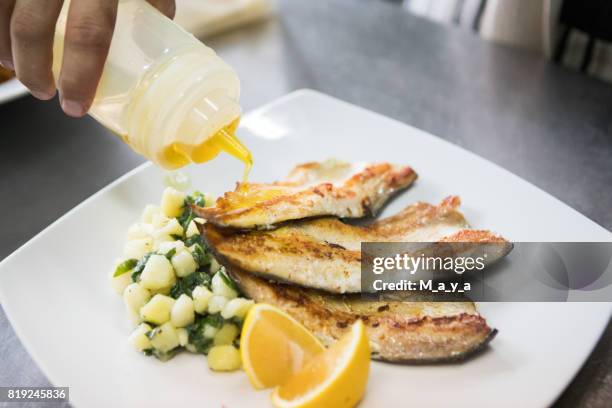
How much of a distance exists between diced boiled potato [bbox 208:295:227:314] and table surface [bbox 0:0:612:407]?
54 centimetres

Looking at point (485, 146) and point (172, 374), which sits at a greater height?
point (485, 146)

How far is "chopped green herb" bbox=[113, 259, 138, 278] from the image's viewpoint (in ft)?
6.08

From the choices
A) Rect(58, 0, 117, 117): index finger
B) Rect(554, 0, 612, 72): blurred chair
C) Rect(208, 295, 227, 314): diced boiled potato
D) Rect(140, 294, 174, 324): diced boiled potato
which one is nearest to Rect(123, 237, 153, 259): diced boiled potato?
Rect(140, 294, 174, 324): diced boiled potato

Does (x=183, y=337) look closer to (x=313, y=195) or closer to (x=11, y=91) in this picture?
(x=313, y=195)

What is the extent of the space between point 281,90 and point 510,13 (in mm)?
1207

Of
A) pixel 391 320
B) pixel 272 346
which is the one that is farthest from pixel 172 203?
pixel 391 320

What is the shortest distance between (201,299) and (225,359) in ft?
0.60

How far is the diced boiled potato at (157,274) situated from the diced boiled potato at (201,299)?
0.36 feet

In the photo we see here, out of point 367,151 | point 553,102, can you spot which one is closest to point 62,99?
point 367,151

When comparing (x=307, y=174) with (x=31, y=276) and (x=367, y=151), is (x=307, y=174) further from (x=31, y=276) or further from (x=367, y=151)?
(x=31, y=276)

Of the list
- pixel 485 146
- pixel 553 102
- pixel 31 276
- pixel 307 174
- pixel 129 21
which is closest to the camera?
pixel 129 21

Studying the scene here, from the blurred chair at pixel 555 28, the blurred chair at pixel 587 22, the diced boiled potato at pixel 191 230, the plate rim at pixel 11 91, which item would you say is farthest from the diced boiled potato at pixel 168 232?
the blurred chair at pixel 587 22

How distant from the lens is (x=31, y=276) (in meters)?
1.87

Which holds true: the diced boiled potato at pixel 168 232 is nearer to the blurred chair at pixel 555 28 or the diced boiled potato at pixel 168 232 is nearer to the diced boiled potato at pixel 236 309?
the diced boiled potato at pixel 236 309
